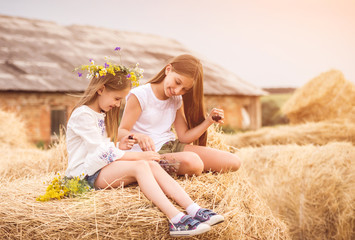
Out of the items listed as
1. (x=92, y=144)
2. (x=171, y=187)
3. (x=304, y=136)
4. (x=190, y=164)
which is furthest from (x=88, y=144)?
(x=304, y=136)

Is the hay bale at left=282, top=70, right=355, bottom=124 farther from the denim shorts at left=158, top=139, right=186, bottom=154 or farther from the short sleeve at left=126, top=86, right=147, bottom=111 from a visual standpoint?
the short sleeve at left=126, top=86, right=147, bottom=111

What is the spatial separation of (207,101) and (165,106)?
10.4 metres

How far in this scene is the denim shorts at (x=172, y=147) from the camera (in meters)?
3.41

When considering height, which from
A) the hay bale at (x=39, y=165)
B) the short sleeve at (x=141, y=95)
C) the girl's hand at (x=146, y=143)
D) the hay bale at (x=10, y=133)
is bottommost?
the hay bale at (x=10, y=133)

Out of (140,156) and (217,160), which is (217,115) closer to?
(217,160)

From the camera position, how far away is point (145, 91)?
3.46 metres

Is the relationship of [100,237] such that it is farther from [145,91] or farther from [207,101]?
[207,101]

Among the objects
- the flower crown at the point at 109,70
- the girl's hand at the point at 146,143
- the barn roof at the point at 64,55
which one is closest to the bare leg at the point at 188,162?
the girl's hand at the point at 146,143

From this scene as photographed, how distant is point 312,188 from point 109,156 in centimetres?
261

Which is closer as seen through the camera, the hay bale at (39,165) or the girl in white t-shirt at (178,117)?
the girl in white t-shirt at (178,117)

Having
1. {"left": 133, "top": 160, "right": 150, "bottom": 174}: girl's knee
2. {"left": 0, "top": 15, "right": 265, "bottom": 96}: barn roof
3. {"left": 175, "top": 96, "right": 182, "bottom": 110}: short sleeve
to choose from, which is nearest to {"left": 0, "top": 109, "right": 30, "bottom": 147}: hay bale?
{"left": 0, "top": 15, "right": 265, "bottom": 96}: barn roof

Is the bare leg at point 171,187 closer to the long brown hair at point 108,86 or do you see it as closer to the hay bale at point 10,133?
the long brown hair at point 108,86

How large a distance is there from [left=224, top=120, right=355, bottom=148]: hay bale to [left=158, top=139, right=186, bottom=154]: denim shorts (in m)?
3.53

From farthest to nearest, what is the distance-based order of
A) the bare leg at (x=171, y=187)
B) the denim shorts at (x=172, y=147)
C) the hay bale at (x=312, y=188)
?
the hay bale at (x=312, y=188)
the denim shorts at (x=172, y=147)
the bare leg at (x=171, y=187)
